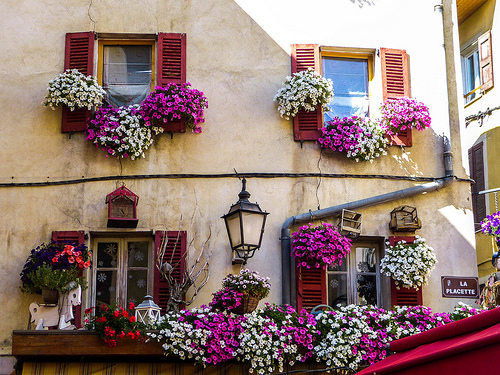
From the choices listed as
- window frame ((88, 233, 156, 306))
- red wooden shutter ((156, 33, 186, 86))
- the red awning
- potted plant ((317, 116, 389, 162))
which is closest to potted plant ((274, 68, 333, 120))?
potted plant ((317, 116, 389, 162))

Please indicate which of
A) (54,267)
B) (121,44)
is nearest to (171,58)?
(121,44)

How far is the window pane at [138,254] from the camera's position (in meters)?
10.5

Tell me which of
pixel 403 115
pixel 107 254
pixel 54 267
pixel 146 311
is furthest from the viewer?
pixel 403 115

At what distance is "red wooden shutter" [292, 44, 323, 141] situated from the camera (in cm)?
1073

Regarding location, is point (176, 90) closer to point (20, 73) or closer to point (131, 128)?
point (131, 128)

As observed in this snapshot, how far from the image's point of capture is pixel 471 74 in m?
15.5

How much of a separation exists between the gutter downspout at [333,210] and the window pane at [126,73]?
2.65 metres

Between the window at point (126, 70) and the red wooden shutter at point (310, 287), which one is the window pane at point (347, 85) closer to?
the red wooden shutter at point (310, 287)

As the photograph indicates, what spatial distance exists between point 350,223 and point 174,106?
260 cm

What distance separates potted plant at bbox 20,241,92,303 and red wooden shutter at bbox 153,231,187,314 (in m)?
0.84

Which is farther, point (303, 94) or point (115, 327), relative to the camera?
point (303, 94)

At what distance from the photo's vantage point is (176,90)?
10.5 m

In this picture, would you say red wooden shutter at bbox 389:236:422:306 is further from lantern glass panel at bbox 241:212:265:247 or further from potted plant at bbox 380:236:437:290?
lantern glass panel at bbox 241:212:265:247

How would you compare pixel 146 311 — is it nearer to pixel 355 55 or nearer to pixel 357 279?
pixel 357 279
